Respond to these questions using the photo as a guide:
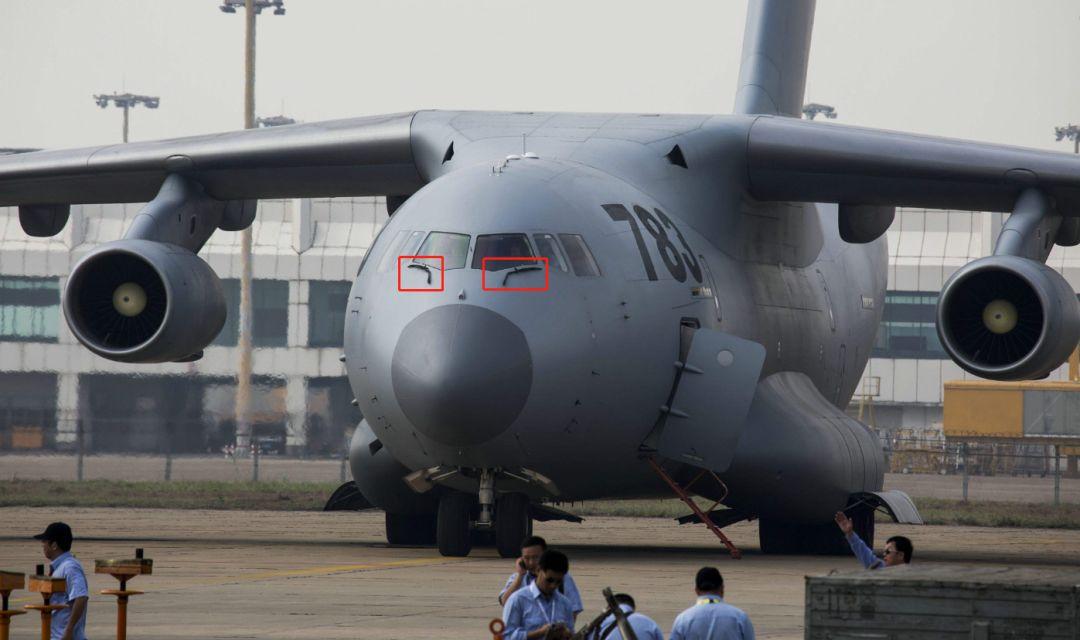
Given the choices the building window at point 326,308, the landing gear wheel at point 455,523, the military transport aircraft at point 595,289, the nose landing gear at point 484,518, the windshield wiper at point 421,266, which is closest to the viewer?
the military transport aircraft at point 595,289

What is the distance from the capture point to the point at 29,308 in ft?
158

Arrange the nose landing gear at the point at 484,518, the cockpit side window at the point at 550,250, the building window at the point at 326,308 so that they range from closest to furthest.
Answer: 1. the cockpit side window at the point at 550,250
2. the nose landing gear at the point at 484,518
3. the building window at the point at 326,308

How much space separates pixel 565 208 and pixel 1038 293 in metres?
4.20

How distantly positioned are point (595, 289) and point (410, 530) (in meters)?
5.04

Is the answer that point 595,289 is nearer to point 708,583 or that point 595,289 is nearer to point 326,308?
point 708,583

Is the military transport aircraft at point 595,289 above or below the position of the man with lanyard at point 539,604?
above

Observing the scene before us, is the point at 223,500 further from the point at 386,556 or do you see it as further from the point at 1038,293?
the point at 1038,293

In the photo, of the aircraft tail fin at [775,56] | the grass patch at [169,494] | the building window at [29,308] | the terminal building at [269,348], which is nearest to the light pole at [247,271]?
the terminal building at [269,348]

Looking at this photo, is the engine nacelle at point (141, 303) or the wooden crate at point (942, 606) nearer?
the wooden crate at point (942, 606)

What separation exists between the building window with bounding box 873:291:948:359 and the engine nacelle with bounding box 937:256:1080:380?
38.5 metres

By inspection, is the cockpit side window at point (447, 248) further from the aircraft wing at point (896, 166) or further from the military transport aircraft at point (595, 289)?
the aircraft wing at point (896, 166)

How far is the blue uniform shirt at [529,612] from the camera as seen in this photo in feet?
29.1

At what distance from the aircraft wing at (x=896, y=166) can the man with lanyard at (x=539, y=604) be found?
947 centimetres

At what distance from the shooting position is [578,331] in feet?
49.5
